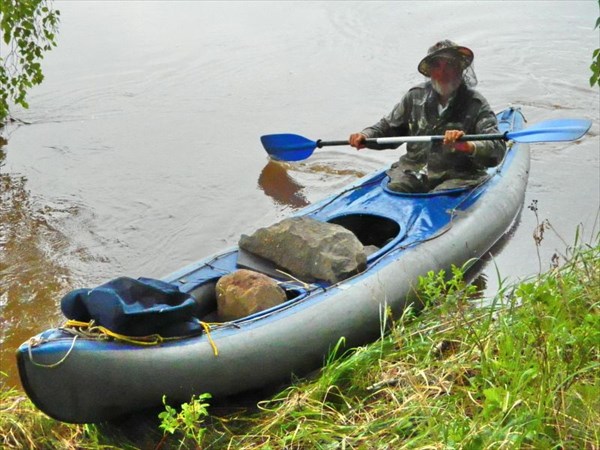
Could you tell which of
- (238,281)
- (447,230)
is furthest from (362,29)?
(238,281)

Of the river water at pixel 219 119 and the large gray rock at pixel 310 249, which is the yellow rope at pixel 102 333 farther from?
the river water at pixel 219 119

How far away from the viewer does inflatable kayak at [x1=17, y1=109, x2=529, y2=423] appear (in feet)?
11.1

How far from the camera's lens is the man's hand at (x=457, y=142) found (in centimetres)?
508

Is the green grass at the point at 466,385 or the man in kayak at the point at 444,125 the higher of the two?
the man in kayak at the point at 444,125

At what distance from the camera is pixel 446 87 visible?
539cm

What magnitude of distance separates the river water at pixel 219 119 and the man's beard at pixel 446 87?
122 cm

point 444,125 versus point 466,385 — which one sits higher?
point 444,125

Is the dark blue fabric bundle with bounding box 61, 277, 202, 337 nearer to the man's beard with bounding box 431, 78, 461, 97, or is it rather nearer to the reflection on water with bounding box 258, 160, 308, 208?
the man's beard with bounding box 431, 78, 461, 97

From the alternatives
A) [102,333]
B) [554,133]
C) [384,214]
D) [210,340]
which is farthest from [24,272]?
[554,133]

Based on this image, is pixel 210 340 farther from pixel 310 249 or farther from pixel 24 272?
pixel 24 272

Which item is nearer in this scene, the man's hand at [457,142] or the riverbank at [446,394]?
the riverbank at [446,394]

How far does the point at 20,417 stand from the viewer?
3.62 meters

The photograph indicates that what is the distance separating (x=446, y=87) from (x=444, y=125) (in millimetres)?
256

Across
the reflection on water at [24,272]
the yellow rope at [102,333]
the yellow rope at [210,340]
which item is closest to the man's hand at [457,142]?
the yellow rope at [210,340]
